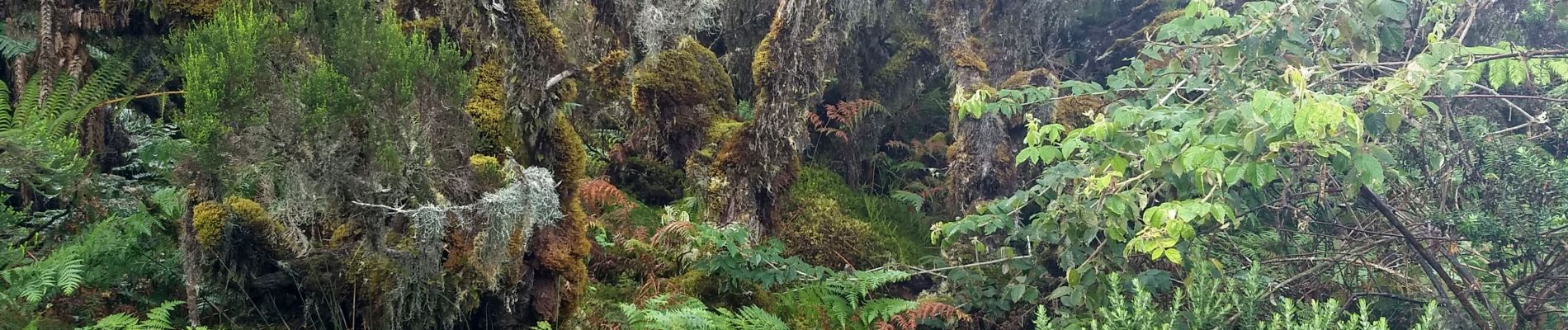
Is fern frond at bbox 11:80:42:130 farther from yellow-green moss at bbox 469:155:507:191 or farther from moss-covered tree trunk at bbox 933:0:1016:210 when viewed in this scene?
moss-covered tree trunk at bbox 933:0:1016:210

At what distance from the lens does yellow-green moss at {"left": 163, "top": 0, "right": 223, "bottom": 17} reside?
3424 mm

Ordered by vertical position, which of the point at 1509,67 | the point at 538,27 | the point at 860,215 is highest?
the point at 538,27

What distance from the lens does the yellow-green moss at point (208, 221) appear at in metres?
2.83

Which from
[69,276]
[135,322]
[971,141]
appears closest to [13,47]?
[69,276]

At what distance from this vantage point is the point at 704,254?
4.20m

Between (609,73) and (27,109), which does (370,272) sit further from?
(27,109)

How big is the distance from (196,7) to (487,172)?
5.02ft

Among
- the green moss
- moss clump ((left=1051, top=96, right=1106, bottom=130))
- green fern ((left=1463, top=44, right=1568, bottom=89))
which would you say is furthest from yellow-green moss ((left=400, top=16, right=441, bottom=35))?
green fern ((left=1463, top=44, right=1568, bottom=89))

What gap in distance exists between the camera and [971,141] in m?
5.39

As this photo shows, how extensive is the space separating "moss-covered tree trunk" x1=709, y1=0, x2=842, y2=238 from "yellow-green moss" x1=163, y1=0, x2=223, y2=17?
2.32m

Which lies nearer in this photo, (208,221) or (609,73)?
(208,221)

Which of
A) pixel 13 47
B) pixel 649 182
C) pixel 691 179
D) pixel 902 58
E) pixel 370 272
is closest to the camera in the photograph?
pixel 370 272

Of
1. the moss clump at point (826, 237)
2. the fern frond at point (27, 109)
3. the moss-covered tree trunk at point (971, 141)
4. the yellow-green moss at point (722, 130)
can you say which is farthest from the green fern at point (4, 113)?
the moss-covered tree trunk at point (971, 141)

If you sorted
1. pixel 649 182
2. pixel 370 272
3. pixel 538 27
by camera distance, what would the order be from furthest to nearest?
pixel 649 182 < pixel 538 27 < pixel 370 272
